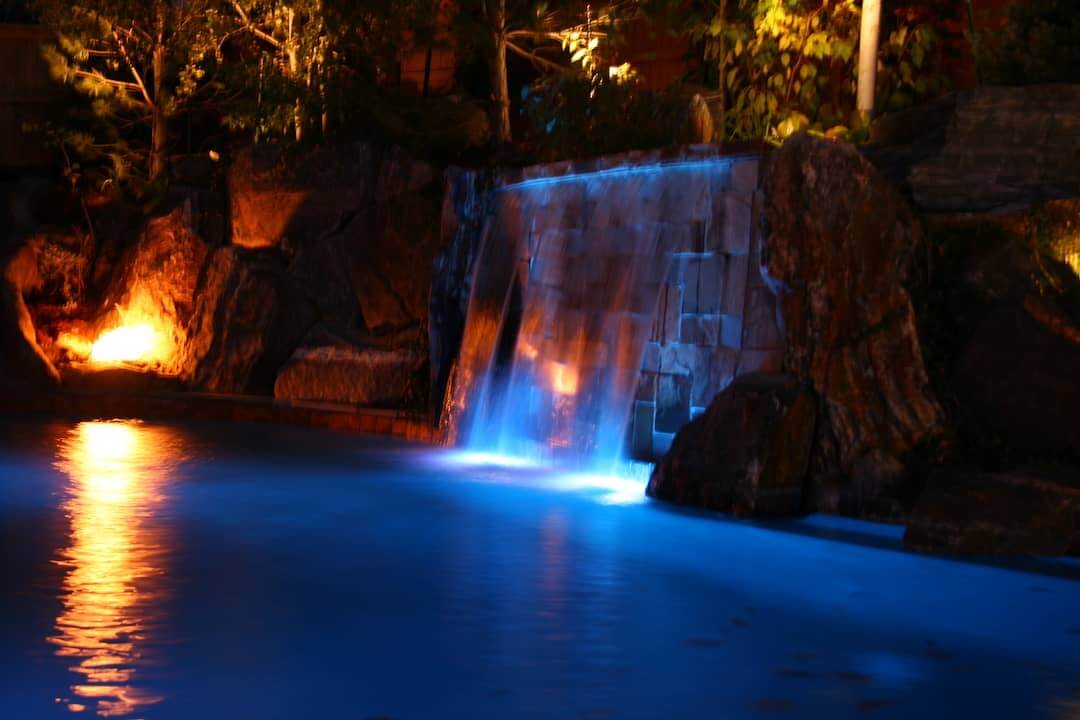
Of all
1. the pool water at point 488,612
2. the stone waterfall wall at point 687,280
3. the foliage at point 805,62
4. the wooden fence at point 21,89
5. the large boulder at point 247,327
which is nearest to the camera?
the pool water at point 488,612

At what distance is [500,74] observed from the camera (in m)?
12.7

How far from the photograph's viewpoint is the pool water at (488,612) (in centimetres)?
371

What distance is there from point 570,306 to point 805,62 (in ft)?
14.2

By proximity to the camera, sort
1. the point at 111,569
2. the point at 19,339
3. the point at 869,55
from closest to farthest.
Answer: the point at 111,569 < the point at 869,55 < the point at 19,339

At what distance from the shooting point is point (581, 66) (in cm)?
1288

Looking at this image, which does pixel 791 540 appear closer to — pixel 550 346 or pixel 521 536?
pixel 521 536

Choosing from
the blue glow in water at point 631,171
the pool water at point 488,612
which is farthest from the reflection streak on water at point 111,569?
the blue glow in water at point 631,171

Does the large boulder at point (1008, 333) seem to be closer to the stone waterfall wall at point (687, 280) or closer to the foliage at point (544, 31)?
the stone waterfall wall at point (687, 280)

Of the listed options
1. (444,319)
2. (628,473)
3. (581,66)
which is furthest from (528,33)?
(628,473)

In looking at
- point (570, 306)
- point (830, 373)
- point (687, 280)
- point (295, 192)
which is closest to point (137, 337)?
point (295, 192)

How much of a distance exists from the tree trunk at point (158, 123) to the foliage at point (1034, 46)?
30.8 ft

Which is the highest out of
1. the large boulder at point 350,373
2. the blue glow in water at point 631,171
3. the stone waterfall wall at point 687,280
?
the blue glow in water at point 631,171

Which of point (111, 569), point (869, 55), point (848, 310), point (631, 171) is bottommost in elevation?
point (111, 569)

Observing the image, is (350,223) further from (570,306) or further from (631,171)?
(631,171)
